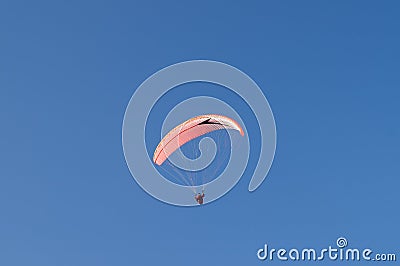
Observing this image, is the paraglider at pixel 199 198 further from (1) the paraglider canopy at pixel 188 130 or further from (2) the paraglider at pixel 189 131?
(1) the paraglider canopy at pixel 188 130

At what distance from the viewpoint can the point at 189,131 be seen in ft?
139

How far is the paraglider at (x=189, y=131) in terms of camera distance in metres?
41.2

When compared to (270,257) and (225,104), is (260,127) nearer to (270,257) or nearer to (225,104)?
(225,104)

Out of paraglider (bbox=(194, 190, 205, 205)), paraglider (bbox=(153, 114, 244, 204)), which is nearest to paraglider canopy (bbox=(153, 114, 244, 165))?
paraglider (bbox=(153, 114, 244, 204))

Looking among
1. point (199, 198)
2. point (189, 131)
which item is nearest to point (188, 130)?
point (189, 131)

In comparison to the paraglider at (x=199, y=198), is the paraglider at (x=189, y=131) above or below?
above

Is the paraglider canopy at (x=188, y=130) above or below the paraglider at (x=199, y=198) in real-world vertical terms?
above

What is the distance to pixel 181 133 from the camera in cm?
4184

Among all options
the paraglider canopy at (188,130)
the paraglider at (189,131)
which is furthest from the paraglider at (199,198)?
the paraglider canopy at (188,130)

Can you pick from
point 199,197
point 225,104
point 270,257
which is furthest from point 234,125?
point 270,257

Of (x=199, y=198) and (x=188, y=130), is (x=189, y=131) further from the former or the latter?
(x=199, y=198)

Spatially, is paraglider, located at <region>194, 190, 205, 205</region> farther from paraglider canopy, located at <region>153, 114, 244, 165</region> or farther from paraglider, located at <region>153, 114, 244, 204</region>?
paraglider canopy, located at <region>153, 114, 244, 165</region>

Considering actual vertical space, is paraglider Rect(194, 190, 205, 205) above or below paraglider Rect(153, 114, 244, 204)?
below

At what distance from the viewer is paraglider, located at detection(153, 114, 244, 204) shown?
41.2m
